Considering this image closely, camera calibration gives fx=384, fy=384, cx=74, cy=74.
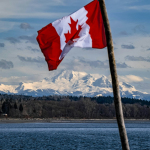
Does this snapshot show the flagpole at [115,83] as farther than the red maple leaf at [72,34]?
No

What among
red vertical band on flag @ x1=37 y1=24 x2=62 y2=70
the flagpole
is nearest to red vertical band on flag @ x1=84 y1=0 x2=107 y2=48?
the flagpole

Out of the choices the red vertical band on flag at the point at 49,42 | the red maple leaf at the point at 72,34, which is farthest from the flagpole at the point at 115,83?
the red vertical band on flag at the point at 49,42

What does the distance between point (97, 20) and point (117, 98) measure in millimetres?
4378

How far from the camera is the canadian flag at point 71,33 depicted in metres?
18.6

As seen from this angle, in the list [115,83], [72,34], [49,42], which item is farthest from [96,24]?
[115,83]

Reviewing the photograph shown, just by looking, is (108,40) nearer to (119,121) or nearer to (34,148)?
(119,121)

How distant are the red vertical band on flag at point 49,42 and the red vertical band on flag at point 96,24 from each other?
1727 mm

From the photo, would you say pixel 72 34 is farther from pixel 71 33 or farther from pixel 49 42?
pixel 49 42

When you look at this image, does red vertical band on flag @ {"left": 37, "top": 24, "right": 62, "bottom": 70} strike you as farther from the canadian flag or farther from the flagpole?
the flagpole

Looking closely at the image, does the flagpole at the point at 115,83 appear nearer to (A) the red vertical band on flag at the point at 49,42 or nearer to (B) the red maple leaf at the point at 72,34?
(B) the red maple leaf at the point at 72,34

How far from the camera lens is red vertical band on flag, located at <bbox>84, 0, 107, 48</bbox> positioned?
18.4 metres

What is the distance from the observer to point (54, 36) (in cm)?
1897

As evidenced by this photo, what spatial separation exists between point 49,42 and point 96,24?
8.10 feet

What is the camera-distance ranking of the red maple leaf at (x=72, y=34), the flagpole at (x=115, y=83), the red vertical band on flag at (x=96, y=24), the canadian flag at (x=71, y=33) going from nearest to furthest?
the flagpole at (x=115, y=83), the red vertical band on flag at (x=96, y=24), the canadian flag at (x=71, y=33), the red maple leaf at (x=72, y=34)
